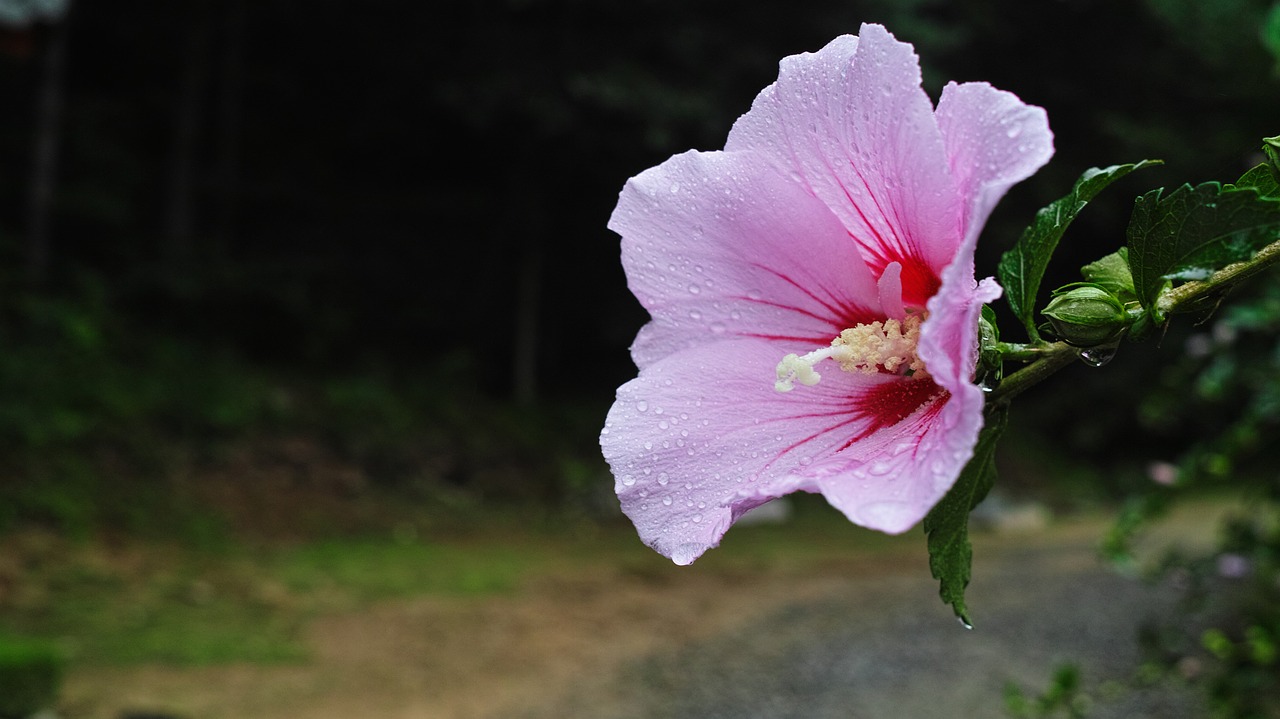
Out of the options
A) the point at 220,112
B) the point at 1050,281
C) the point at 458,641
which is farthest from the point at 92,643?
the point at 220,112

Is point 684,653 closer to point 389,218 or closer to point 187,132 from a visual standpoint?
point 389,218

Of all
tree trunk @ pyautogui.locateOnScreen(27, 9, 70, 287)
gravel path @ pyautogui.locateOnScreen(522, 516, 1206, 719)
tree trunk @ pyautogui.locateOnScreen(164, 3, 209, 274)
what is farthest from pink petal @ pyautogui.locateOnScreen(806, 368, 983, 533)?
tree trunk @ pyautogui.locateOnScreen(164, 3, 209, 274)

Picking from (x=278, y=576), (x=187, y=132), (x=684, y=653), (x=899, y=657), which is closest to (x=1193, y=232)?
(x=684, y=653)

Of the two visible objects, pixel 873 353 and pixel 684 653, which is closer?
pixel 873 353

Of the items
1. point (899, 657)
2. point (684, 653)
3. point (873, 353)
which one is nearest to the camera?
point (873, 353)

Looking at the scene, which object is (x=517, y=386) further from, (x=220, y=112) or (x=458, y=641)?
(x=458, y=641)

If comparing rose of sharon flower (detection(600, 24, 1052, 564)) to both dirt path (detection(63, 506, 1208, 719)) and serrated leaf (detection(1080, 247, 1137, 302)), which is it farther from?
dirt path (detection(63, 506, 1208, 719))

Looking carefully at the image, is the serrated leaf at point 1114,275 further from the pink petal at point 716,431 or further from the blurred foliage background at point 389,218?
the blurred foliage background at point 389,218

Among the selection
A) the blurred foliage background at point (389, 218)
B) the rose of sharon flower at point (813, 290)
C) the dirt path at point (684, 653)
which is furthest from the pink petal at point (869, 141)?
the blurred foliage background at point (389, 218)

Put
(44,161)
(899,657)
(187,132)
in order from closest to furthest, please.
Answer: (899,657) → (44,161) → (187,132)
